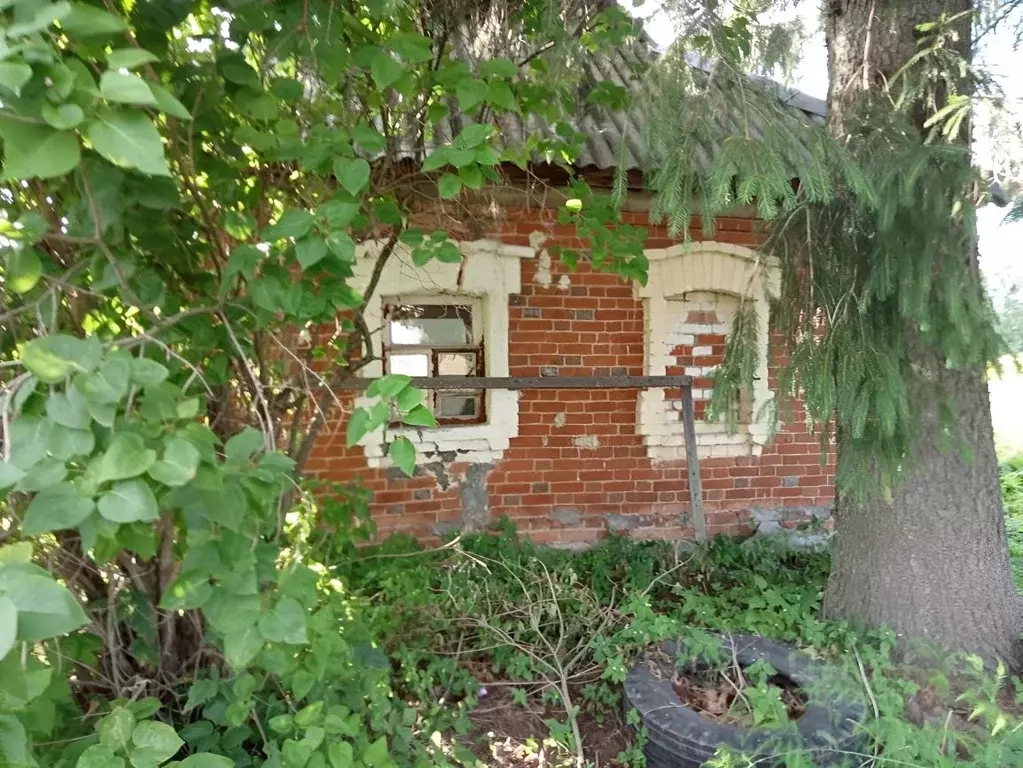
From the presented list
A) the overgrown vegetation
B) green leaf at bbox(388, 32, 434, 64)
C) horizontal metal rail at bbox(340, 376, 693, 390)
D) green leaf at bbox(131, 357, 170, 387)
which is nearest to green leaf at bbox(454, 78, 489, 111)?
the overgrown vegetation

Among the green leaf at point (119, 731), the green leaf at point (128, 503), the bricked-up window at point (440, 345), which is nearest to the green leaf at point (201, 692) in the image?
the green leaf at point (119, 731)

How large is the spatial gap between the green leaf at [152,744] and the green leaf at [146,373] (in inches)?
31.5

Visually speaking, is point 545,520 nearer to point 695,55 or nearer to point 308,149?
point 695,55

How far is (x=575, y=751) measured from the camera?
2896 millimetres

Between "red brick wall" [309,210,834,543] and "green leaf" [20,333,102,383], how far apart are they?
137 inches

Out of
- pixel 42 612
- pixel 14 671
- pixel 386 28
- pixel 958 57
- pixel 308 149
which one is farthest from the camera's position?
pixel 958 57

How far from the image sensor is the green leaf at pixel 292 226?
146 cm

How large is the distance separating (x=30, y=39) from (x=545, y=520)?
4430 millimetres

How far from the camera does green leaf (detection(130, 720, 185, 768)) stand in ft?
4.32

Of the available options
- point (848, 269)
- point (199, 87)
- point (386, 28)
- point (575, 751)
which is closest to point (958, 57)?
point (848, 269)

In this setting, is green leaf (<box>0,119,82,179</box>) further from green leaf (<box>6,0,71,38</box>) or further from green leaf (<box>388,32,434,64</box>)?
green leaf (<box>388,32,434,64</box>)

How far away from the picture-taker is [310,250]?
58.6 inches

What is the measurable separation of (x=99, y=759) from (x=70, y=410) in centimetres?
85

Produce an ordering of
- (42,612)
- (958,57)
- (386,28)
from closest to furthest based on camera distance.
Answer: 1. (42,612)
2. (386,28)
3. (958,57)
